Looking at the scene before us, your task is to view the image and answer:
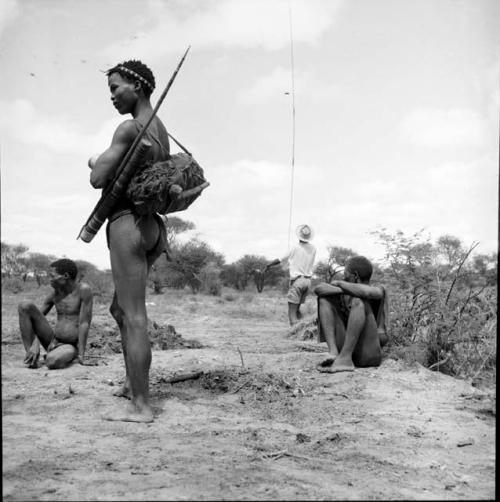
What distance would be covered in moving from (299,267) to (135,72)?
6.11 meters

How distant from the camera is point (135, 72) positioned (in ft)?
12.6

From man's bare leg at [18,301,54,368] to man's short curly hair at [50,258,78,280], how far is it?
42 centimetres

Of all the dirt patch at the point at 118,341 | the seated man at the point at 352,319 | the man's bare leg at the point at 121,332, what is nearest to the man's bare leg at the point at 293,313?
the dirt patch at the point at 118,341

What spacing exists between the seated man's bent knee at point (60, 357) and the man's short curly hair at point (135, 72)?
2.83 meters

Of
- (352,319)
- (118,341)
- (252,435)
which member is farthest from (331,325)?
(118,341)

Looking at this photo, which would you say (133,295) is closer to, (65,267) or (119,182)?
(119,182)

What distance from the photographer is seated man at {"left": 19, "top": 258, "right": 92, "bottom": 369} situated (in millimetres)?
5691

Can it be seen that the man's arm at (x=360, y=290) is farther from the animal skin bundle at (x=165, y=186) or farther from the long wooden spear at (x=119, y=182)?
the long wooden spear at (x=119, y=182)

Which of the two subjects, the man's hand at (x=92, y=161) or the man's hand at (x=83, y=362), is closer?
the man's hand at (x=92, y=161)

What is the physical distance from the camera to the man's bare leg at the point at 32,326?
5.76 metres

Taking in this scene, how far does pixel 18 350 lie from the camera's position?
690 cm

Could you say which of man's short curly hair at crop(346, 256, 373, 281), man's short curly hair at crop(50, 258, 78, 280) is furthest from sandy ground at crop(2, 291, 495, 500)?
man's short curly hair at crop(50, 258, 78, 280)

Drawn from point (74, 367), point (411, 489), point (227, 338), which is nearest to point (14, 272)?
point (227, 338)

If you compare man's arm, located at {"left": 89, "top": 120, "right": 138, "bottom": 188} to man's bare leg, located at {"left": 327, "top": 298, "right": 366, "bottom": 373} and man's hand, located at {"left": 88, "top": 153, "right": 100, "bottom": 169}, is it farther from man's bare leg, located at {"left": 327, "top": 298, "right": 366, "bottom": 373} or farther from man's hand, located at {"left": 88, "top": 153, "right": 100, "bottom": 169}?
man's bare leg, located at {"left": 327, "top": 298, "right": 366, "bottom": 373}
